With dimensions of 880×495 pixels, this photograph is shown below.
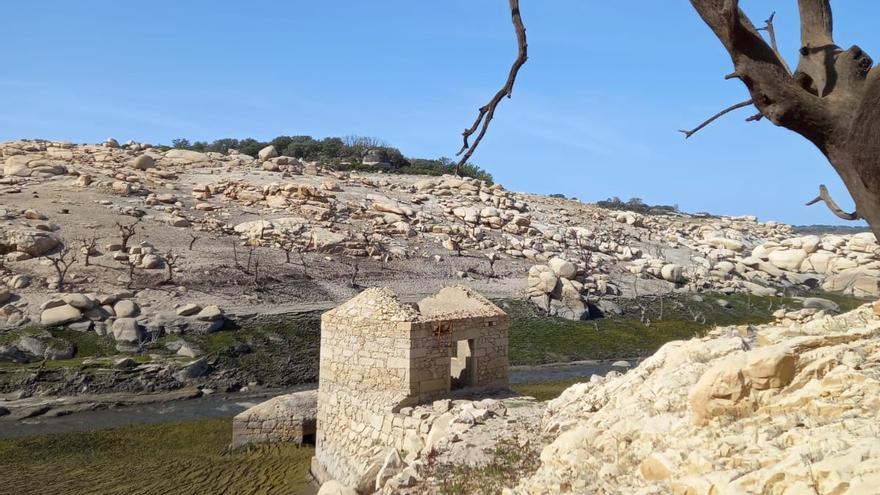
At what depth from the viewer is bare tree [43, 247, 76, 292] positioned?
101ft

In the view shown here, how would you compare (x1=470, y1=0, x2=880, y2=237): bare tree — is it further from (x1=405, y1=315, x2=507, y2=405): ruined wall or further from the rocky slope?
the rocky slope

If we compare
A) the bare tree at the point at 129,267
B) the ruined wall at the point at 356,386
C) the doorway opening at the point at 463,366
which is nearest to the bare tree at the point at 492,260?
the bare tree at the point at 129,267

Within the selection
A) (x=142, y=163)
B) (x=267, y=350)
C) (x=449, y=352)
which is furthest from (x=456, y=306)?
(x=142, y=163)

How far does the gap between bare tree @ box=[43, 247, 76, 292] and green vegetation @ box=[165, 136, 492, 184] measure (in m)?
37.4

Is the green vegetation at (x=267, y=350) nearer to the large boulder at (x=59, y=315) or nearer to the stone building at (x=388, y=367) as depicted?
the large boulder at (x=59, y=315)

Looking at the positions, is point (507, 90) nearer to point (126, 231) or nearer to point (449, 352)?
point (449, 352)

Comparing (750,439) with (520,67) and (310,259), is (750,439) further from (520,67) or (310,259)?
(310,259)

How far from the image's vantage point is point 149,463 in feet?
56.7

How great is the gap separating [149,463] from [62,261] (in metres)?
18.1

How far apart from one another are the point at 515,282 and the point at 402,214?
12.7 m

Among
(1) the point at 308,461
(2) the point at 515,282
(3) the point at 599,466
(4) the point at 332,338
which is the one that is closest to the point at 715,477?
(3) the point at 599,466

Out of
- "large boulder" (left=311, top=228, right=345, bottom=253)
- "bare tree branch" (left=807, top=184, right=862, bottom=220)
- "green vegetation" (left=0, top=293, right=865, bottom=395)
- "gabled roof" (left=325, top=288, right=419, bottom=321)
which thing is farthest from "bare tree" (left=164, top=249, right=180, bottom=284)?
"bare tree branch" (left=807, top=184, right=862, bottom=220)

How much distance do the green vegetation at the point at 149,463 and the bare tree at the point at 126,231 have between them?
17055 mm

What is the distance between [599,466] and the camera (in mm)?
6996
